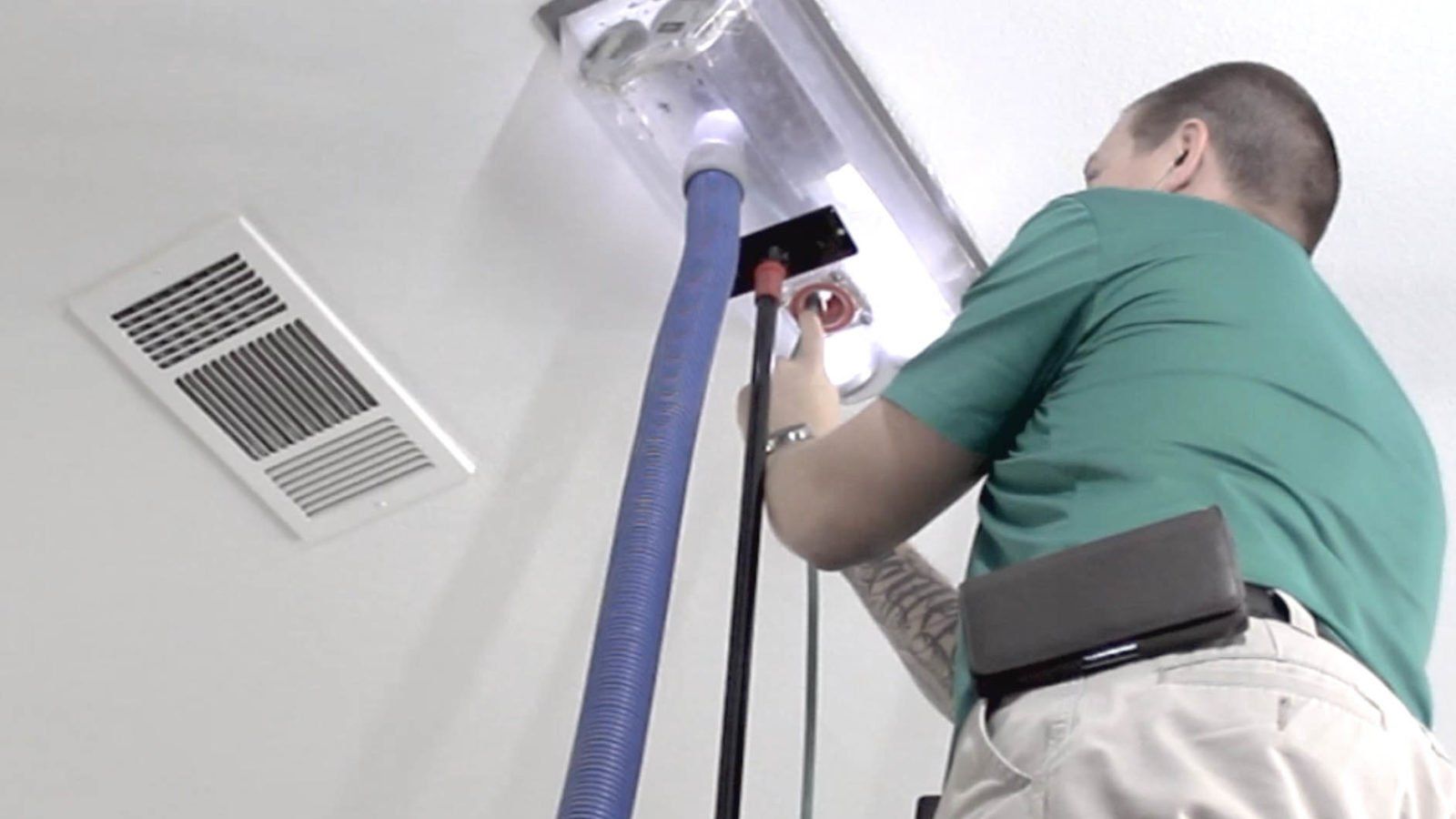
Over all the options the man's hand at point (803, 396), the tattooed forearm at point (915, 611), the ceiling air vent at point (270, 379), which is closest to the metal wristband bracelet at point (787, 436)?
the man's hand at point (803, 396)

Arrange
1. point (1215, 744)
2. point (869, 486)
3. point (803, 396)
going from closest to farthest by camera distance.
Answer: point (1215, 744) < point (869, 486) < point (803, 396)

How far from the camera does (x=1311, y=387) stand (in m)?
1.21

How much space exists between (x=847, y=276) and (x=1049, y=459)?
55cm

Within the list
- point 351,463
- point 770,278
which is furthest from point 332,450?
point 770,278

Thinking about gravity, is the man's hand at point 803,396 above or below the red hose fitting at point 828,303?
above

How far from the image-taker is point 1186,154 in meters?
1.46

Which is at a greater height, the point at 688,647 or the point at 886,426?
the point at 886,426

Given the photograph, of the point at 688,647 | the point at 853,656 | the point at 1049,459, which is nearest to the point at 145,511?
the point at 688,647

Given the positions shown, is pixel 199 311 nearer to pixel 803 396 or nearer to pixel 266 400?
pixel 266 400

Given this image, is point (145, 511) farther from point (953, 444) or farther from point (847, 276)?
point (953, 444)

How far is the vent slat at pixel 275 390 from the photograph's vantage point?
1822 millimetres

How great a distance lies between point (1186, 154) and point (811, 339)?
1.17ft

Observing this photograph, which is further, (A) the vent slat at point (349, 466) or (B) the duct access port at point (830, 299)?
(A) the vent slat at point (349, 466)

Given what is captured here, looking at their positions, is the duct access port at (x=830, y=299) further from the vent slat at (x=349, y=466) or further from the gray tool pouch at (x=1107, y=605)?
the gray tool pouch at (x=1107, y=605)
